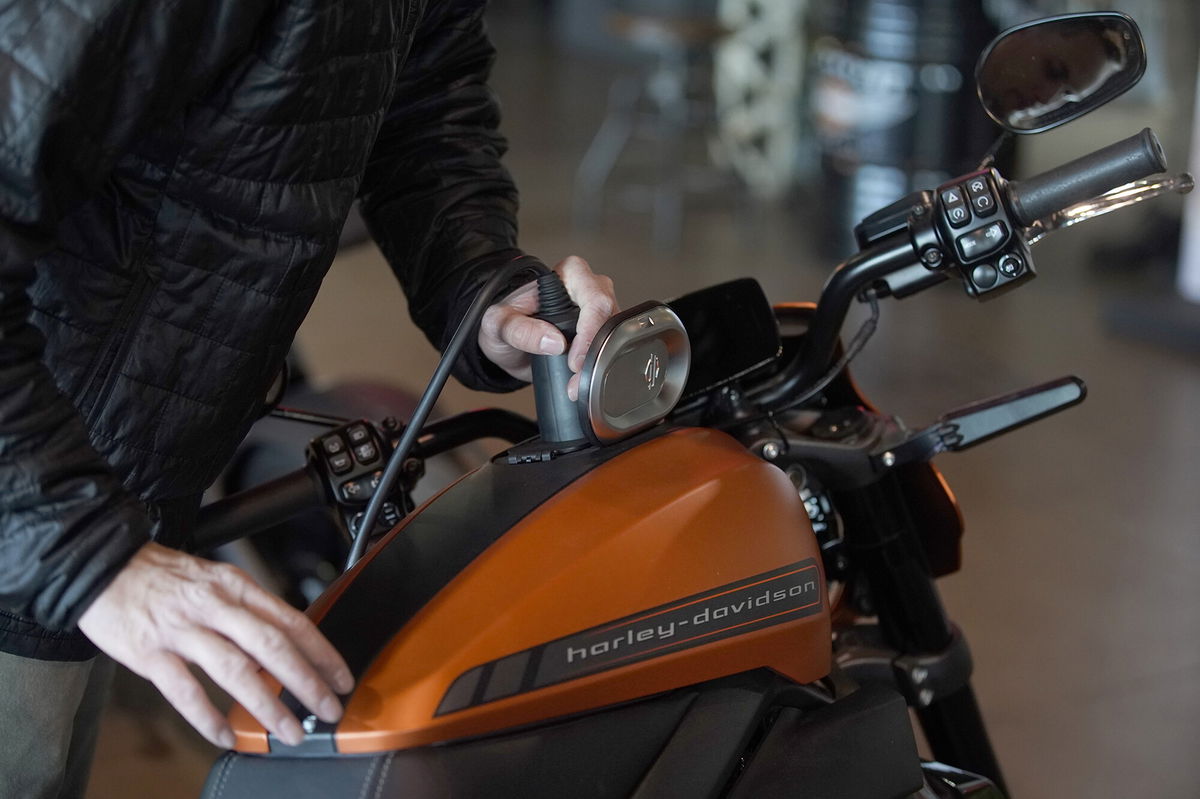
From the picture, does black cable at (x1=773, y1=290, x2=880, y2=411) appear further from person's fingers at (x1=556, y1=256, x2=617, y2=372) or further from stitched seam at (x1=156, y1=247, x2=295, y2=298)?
stitched seam at (x1=156, y1=247, x2=295, y2=298)

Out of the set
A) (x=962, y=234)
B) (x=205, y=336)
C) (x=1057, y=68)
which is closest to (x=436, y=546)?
(x=205, y=336)

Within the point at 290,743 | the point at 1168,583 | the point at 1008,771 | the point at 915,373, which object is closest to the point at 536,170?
the point at 915,373

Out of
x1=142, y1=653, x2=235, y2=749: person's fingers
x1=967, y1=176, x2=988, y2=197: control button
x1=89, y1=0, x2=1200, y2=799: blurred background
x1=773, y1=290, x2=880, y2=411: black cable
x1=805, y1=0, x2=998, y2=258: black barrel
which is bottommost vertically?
x1=89, y1=0, x2=1200, y2=799: blurred background

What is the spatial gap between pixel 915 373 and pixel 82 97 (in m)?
3.38

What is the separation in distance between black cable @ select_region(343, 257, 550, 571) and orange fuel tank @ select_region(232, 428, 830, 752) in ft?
0.23

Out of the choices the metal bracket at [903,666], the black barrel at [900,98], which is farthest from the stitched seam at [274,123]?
the black barrel at [900,98]

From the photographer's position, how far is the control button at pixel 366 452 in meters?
1.10

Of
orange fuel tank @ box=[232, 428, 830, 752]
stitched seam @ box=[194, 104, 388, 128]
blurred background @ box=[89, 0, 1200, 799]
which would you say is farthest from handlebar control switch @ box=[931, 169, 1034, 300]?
blurred background @ box=[89, 0, 1200, 799]

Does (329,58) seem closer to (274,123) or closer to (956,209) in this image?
(274,123)

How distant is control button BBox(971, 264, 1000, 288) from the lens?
3.26ft

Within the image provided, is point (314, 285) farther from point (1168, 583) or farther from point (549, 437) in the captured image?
point (1168, 583)

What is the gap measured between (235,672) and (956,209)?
623 millimetres

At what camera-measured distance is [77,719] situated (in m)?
1.16

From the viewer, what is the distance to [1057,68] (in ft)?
3.36
